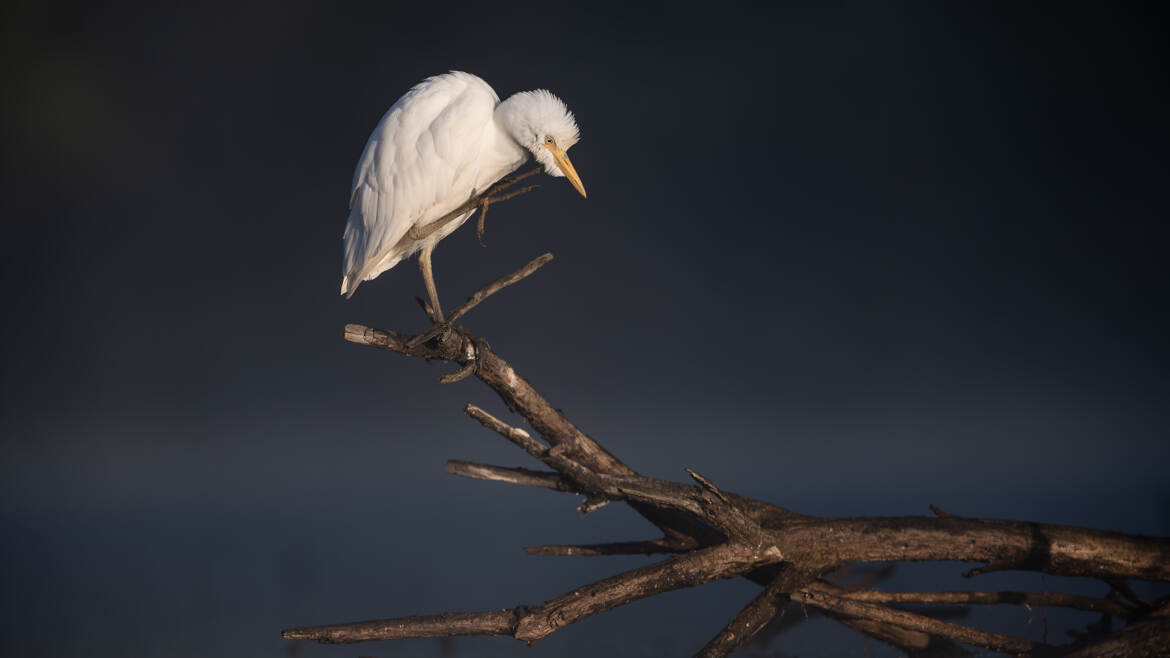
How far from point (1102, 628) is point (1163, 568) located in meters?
0.44

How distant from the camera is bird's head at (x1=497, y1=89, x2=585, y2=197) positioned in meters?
2.77

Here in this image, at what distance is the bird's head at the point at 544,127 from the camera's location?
277cm

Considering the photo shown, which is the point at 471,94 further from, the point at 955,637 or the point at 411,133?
the point at 955,637

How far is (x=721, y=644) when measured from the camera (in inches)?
90.5

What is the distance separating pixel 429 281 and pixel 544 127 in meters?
0.72

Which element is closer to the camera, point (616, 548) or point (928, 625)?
point (928, 625)

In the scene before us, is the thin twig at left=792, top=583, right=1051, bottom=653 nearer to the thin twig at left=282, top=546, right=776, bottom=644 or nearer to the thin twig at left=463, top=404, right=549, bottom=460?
the thin twig at left=282, top=546, right=776, bottom=644

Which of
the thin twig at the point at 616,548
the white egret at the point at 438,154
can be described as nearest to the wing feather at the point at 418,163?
the white egret at the point at 438,154

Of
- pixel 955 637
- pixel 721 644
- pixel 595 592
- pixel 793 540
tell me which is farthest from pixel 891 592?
pixel 595 592

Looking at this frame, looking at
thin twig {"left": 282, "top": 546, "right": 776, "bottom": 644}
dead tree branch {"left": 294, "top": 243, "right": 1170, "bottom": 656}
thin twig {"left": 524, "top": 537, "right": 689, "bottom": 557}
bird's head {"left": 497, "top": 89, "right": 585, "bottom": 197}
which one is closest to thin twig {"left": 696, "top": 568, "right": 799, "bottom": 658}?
dead tree branch {"left": 294, "top": 243, "right": 1170, "bottom": 656}

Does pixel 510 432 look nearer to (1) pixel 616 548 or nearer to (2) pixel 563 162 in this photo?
(1) pixel 616 548

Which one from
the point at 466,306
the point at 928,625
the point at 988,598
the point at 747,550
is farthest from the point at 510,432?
the point at 988,598

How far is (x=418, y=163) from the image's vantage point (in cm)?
284

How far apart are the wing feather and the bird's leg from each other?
0.37 ft
